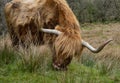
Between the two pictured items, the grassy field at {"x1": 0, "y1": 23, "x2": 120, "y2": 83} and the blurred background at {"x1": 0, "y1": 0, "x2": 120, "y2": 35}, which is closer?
the grassy field at {"x1": 0, "y1": 23, "x2": 120, "y2": 83}

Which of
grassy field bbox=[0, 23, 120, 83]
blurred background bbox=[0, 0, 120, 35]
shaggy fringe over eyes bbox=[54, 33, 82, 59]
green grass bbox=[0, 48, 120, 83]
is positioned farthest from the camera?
blurred background bbox=[0, 0, 120, 35]

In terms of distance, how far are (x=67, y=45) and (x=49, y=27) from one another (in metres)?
1.13

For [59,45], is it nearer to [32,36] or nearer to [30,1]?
[32,36]

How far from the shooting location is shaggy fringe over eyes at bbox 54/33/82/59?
26.1ft

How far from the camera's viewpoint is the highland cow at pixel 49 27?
26.3 feet

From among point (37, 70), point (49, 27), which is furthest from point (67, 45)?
point (49, 27)

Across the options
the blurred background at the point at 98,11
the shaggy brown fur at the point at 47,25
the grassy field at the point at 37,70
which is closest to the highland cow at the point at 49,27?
the shaggy brown fur at the point at 47,25

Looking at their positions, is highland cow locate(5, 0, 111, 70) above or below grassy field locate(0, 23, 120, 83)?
above

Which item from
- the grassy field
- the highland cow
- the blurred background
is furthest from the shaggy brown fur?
the blurred background

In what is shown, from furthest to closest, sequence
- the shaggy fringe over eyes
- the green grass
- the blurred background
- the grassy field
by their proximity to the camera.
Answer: the blurred background
the shaggy fringe over eyes
the grassy field
the green grass

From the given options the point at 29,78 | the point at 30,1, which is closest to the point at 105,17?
the point at 30,1

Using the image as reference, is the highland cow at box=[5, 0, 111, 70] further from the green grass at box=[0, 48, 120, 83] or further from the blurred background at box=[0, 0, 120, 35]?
the blurred background at box=[0, 0, 120, 35]

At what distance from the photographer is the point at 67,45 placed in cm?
796

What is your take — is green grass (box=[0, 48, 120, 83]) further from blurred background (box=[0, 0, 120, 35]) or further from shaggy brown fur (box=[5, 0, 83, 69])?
blurred background (box=[0, 0, 120, 35])
